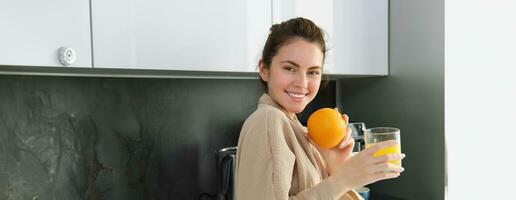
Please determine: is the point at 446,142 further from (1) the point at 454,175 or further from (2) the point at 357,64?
(2) the point at 357,64

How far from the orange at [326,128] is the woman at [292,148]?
1.0 inches

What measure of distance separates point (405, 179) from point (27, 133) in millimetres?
1276

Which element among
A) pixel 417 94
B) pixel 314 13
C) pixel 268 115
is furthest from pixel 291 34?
pixel 417 94

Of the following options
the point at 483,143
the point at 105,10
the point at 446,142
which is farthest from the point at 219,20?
the point at 483,143

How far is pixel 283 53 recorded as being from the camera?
0.86 m

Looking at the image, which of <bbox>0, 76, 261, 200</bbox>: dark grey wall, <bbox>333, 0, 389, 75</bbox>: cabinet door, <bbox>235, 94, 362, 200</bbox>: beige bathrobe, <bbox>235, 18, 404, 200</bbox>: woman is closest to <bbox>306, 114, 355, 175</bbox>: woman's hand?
<bbox>235, 18, 404, 200</bbox>: woman

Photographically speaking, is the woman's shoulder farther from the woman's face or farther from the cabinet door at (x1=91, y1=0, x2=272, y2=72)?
the cabinet door at (x1=91, y1=0, x2=272, y2=72)

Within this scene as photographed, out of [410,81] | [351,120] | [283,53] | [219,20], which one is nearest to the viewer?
[283,53]

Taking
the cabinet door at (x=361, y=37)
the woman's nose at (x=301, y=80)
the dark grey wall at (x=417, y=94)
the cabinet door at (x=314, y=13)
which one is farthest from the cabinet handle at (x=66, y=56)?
the dark grey wall at (x=417, y=94)

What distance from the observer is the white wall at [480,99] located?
1.38 meters

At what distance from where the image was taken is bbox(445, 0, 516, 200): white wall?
1.38 meters

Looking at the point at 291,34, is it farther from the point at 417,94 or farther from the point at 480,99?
the point at 480,99

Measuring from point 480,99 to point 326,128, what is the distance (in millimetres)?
863

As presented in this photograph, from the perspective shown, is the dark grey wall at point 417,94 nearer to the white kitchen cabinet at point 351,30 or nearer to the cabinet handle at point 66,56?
the white kitchen cabinet at point 351,30
